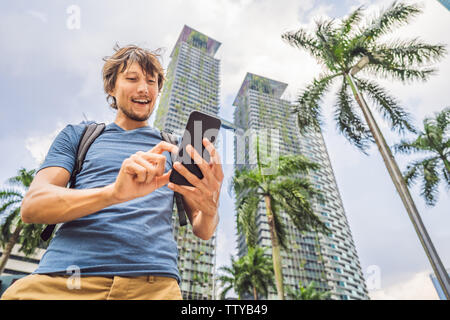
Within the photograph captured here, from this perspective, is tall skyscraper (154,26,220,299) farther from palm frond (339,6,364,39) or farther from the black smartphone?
the black smartphone

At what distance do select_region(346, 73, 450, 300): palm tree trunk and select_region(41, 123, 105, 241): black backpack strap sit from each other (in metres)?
9.28

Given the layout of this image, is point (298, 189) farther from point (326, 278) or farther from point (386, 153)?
point (326, 278)

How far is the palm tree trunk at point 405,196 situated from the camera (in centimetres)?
718

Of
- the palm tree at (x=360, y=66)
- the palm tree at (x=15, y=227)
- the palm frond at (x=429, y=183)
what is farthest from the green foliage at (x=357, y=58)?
the palm tree at (x=15, y=227)

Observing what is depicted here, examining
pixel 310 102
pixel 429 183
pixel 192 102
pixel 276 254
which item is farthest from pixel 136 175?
pixel 192 102

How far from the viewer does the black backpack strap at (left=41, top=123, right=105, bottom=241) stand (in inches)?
42.4

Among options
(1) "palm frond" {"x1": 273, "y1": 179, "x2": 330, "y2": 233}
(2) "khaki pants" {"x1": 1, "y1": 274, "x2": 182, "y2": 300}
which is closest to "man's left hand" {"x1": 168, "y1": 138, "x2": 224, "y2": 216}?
(2) "khaki pants" {"x1": 1, "y1": 274, "x2": 182, "y2": 300}

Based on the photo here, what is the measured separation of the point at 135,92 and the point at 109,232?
27.9 inches

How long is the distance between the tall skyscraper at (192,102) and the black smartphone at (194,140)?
37.2 meters

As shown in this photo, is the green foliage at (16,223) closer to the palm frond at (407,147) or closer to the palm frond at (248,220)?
the palm frond at (248,220)

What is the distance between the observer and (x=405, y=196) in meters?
8.20

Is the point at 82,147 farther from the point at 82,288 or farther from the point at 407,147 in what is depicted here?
the point at 407,147
